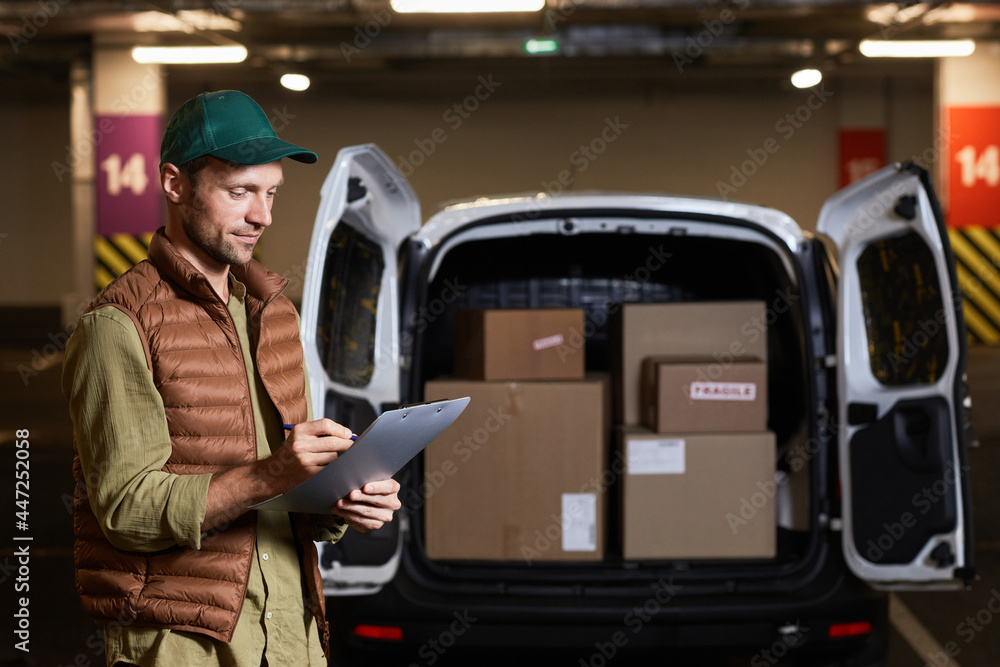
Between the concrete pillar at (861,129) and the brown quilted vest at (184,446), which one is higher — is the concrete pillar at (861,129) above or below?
above

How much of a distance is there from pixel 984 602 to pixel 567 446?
2331 millimetres

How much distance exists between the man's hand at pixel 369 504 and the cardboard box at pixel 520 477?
50.4 inches

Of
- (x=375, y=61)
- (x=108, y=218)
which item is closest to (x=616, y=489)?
(x=108, y=218)

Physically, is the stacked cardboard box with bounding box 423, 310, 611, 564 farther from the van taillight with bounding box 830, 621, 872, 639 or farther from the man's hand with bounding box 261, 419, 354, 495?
the man's hand with bounding box 261, 419, 354, 495

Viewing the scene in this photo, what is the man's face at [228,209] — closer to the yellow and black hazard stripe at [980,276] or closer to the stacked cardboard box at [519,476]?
the stacked cardboard box at [519,476]

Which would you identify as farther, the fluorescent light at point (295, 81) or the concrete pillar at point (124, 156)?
the fluorescent light at point (295, 81)

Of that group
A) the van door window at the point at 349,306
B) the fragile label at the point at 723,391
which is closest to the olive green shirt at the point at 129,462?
the van door window at the point at 349,306

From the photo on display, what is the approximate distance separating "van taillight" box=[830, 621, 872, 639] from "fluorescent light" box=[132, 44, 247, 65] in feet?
32.8

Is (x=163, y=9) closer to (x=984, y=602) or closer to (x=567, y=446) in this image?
(x=567, y=446)

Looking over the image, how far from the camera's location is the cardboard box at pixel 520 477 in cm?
265

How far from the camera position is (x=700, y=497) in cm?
267

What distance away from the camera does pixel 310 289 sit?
7.65ft

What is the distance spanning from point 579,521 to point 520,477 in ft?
0.76

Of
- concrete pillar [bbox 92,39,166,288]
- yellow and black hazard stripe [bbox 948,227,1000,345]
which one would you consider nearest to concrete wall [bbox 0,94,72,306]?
concrete pillar [bbox 92,39,166,288]
